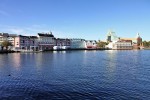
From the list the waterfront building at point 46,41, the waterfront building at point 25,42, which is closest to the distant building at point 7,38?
the waterfront building at point 25,42

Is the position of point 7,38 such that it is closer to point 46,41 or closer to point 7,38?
Result: point 7,38

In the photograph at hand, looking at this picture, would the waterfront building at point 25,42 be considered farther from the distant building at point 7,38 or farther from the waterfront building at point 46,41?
the waterfront building at point 46,41

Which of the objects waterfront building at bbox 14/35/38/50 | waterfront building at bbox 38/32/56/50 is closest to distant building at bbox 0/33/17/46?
waterfront building at bbox 14/35/38/50

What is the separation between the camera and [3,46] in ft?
465

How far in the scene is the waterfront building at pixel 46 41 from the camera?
178 meters

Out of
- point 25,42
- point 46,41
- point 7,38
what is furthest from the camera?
point 46,41

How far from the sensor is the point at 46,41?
604ft

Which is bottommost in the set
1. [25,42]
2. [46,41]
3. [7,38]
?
[25,42]

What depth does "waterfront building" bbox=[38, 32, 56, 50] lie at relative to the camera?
178 m

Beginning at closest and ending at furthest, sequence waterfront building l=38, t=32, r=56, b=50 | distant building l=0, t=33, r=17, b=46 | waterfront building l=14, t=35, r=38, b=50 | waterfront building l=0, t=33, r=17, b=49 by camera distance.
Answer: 1. waterfront building l=14, t=35, r=38, b=50
2. waterfront building l=0, t=33, r=17, b=49
3. distant building l=0, t=33, r=17, b=46
4. waterfront building l=38, t=32, r=56, b=50

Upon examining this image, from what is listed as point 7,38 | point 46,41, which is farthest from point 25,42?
point 46,41

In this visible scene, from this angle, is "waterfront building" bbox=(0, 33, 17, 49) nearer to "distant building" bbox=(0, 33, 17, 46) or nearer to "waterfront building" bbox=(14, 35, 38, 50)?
"distant building" bbox=(0, 33, 17, 46)

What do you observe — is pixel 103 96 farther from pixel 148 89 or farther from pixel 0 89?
pixel 0 89

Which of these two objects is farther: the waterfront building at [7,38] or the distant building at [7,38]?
the distant building at [7,38]
